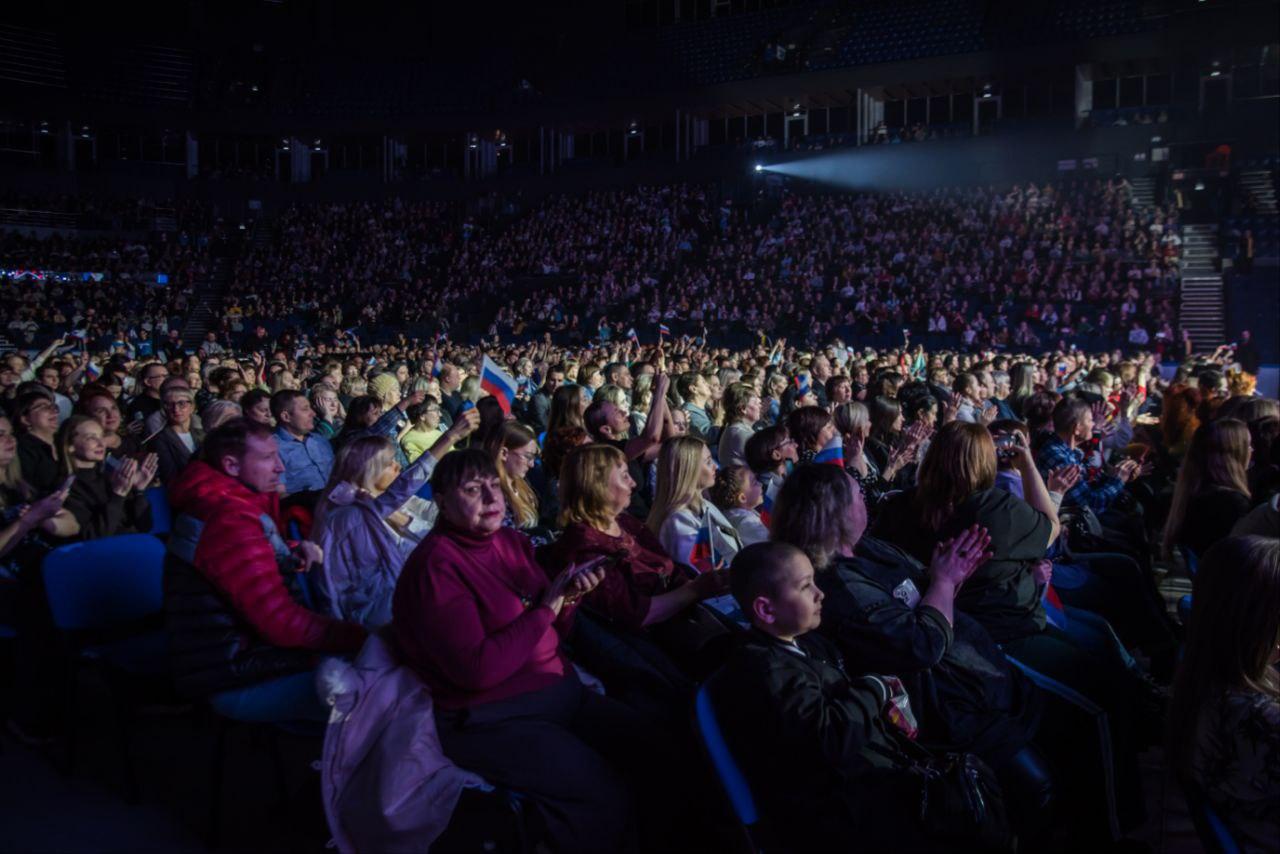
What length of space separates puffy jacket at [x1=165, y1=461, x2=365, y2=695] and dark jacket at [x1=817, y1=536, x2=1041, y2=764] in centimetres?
171

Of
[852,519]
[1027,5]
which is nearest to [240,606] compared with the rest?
[852,519]

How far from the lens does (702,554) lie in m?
4.41

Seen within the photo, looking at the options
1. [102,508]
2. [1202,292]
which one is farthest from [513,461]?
[1202,292]

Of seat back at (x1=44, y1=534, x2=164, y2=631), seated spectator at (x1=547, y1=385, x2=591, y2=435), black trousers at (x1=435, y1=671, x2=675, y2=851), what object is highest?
seated spectator at (x1=547, y1=385, x2=591, y2=435)

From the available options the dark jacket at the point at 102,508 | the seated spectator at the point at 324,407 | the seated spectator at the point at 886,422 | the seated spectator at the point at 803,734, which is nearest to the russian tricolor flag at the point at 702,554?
the seated spectator at the point at 803,734

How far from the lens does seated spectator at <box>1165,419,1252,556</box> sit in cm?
475

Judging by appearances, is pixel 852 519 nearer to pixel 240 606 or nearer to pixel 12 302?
pixel 240 606

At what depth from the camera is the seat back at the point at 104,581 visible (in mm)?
4152

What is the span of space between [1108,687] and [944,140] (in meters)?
29.9

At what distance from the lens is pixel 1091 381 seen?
970cm

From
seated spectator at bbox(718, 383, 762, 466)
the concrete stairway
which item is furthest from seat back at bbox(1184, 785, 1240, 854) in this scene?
the concrete stairway

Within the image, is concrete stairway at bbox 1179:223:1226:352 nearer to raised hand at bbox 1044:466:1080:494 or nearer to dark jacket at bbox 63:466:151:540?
raised hand at bbox 1044:466:1080:494

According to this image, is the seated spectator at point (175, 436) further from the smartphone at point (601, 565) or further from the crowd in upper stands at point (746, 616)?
the smartphone at point (601, 565)

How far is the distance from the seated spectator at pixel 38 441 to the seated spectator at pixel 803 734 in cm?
444
